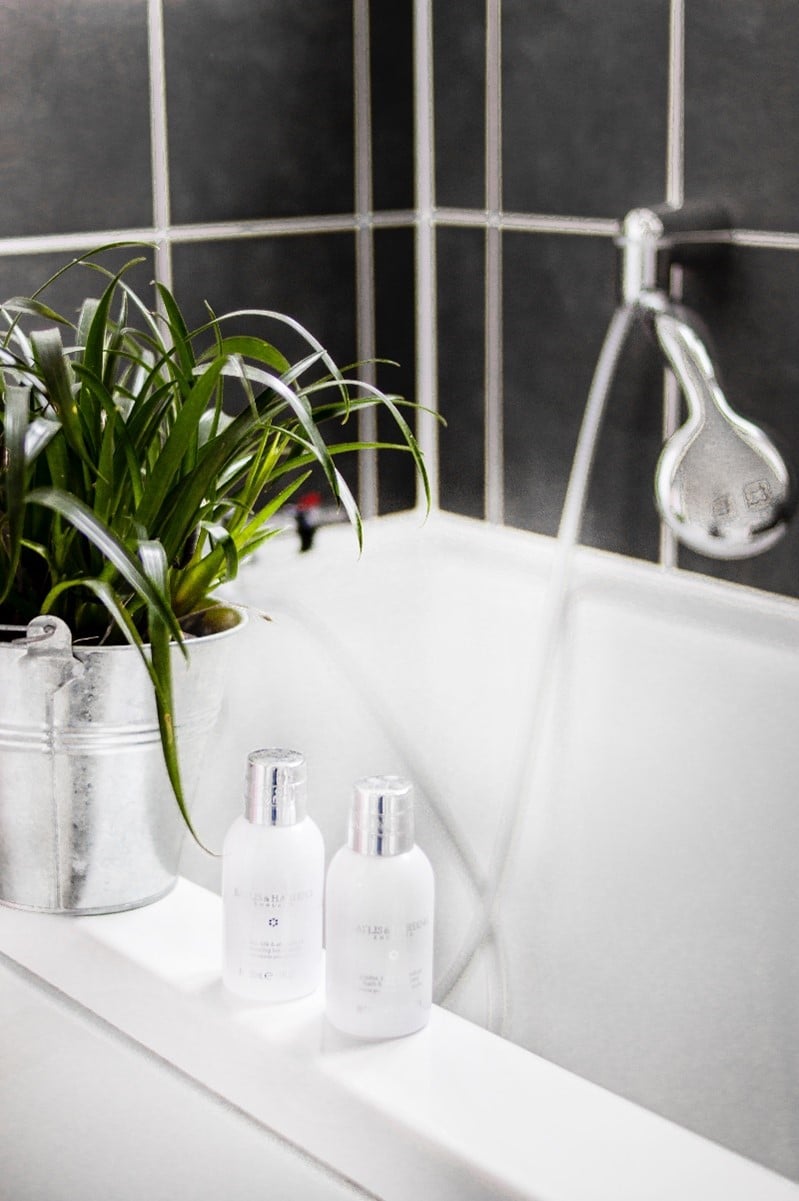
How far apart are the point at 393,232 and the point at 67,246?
45 centimetres

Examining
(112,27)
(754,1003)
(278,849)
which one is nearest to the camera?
(278,849)

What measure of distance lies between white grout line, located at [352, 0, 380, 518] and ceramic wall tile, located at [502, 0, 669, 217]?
0.54 ft

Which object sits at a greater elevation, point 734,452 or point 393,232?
point 393,232

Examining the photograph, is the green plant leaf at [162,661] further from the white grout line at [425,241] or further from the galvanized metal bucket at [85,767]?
the white grout line at [425,241]

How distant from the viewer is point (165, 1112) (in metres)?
0.75

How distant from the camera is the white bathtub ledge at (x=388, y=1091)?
0.62 metres

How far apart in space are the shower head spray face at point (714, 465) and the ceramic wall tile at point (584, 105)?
9.2 inches

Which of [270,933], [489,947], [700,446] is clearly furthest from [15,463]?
[700,446]

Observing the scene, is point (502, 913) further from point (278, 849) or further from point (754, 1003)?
point (278, 849)

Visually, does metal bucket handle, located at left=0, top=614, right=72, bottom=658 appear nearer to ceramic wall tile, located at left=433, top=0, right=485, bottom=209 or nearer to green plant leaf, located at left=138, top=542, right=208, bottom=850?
green plant leaf, located at left=138, top=542, right=208, bottom=850

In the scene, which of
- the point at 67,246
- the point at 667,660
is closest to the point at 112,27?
the point at 67,246

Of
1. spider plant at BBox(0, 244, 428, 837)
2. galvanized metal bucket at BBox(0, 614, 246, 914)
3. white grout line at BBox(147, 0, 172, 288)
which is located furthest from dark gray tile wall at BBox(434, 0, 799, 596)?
galvanized metal bucket at BBox(0, 614, 246, 914)

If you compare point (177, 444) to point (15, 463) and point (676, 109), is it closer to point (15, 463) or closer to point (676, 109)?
point (15, 463)

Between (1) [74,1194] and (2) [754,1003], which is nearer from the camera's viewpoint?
(1) [74,1194]
